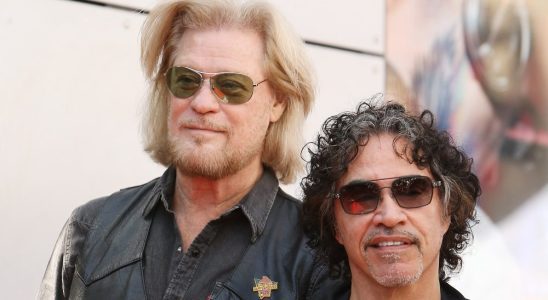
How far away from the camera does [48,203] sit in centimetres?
349

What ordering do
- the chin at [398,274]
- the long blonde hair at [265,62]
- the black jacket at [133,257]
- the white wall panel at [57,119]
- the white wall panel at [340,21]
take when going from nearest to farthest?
1. the chin at [398,274]
2. the black jacket at [133,257]
3. the long blonde hair at [265,62]
4. the white wall panel at [57,119]
5. the white wall panel at [340,21]

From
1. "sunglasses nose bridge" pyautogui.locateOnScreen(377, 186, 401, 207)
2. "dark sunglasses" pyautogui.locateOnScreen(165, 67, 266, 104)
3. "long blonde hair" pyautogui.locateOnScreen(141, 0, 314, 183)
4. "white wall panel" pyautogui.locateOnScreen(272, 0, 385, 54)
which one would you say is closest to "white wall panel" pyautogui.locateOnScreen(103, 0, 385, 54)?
"white wall panel" pyautogui.locateOnScreen(272, 0, 385, 54)

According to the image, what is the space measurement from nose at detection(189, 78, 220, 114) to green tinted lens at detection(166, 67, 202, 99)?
0.9 inches

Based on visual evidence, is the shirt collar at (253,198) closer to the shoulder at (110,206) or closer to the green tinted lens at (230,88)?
the shoulder at (110,206)

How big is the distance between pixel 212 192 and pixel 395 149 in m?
0.69

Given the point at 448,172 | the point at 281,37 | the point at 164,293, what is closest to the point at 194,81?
the point at 281,37

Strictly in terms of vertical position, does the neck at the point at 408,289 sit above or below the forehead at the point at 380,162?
below

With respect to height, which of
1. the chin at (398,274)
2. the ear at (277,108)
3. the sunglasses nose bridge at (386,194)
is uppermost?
the ear at (277,108)

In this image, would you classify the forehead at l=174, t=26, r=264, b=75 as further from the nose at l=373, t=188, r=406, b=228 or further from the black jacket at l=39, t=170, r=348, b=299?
the nose at l=373, t=188, r=406, b=228

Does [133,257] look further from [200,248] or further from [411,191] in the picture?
[411,191]

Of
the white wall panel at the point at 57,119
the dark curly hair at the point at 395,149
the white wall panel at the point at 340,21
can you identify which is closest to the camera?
the dark curly hair at the point at 395,149

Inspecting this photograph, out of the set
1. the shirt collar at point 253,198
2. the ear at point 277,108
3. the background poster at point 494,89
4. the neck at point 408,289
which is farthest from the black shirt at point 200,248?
the background poster at point 494,89

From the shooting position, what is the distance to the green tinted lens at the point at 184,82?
2.81m

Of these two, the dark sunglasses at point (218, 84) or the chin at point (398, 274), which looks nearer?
the chin at point (398, 274)
